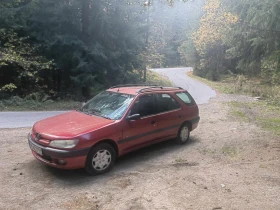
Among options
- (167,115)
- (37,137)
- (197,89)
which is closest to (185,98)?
(167,115)

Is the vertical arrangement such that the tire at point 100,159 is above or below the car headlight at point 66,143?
below

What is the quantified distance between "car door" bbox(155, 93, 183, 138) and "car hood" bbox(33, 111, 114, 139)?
59.9 inches

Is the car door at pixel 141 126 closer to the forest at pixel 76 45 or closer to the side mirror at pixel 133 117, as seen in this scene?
the side mirror at pixel 133 117

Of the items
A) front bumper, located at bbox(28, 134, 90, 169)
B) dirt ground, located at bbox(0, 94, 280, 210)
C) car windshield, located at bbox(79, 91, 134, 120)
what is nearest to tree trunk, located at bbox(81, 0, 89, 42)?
dirt ground, located at bbox(0, 94, 280, 210)

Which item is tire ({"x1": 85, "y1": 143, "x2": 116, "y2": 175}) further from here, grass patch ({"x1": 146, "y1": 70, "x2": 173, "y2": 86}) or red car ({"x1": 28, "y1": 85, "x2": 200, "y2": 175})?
grass patch ({"x1": 146, "y1": 70, "x2": 173, "y2": 86})

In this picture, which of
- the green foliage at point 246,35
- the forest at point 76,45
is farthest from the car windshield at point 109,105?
the forest at point 76,45

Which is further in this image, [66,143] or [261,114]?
[261,114]

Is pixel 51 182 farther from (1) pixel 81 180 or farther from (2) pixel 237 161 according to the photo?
(2) pixel 237 161

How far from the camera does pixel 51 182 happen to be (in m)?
4.61

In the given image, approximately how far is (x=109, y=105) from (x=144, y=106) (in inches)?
31.6

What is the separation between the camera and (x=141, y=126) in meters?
5.75

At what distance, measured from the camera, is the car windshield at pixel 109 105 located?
5539mm

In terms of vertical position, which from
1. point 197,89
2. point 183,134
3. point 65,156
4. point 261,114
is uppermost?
point 65,156

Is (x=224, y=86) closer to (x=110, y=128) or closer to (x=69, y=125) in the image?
(x=110, y=128)
